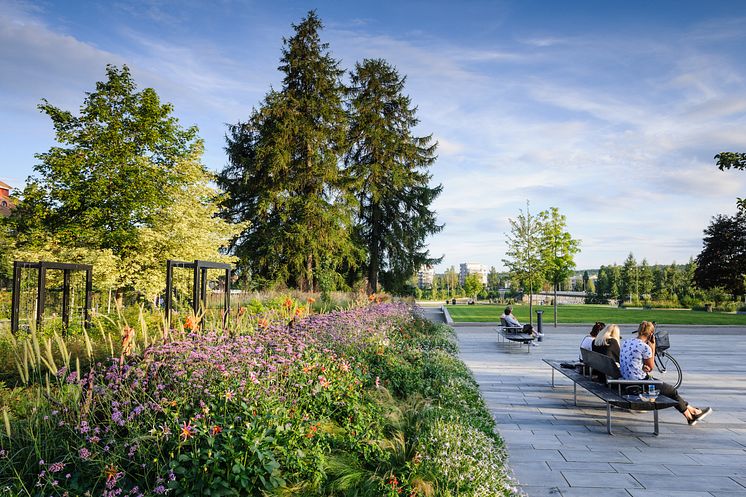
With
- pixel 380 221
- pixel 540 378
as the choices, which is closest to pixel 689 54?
pixel 540 378

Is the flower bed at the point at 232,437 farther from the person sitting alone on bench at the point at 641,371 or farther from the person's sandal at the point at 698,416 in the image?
the person's sandal at the point at 698,416

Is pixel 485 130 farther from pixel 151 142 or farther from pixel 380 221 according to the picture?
pixel 380 221

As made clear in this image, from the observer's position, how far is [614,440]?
530cm

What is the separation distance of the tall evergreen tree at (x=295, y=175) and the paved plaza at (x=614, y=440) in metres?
16.2

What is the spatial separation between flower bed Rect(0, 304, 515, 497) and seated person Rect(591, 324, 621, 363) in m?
3.27

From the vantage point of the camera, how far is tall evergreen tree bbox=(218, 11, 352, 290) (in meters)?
24.3

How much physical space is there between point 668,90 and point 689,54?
1369 millimetres

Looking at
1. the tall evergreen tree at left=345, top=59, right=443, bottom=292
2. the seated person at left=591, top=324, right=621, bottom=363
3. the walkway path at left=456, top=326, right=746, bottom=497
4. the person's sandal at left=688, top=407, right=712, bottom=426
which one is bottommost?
the walkway path at left=456, top=326, right=746, bottom=497

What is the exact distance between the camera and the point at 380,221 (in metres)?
29.8

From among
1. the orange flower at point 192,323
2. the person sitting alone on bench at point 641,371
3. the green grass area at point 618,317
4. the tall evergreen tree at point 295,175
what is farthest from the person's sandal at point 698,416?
the tall evergreen tree at point 295,175

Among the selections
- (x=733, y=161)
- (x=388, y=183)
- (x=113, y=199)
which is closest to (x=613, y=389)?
(x=733, y=161)

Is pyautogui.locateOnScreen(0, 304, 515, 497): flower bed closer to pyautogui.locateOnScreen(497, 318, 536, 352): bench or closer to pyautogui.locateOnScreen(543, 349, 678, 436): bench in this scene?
pyautogui.locateOnScreen(543, 349, 678, 436): bench

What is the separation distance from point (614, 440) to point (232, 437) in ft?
14.9

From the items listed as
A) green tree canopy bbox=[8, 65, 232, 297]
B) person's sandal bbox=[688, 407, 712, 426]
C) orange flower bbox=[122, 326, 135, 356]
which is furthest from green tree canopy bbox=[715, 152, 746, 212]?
green tree canopy bbox=[8, 65, 232, 297]
